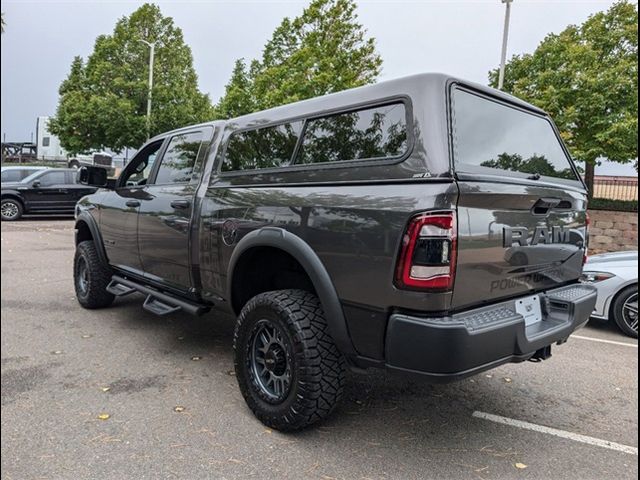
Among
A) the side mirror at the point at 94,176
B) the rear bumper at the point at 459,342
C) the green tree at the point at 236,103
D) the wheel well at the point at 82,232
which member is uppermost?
the green tree at the point at 236,103

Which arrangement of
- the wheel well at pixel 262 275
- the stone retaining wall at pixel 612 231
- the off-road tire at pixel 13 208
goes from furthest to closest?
1. the off-road tire at pixel 13 208
2. the stone retaining wall at pixel 612 231
3. the wheel well at pixel 262 275

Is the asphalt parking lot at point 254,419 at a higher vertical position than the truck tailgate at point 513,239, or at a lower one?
lower

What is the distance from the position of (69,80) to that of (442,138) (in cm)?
2140

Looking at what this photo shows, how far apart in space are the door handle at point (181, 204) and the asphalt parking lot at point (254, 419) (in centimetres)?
123

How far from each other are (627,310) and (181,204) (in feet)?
16.1

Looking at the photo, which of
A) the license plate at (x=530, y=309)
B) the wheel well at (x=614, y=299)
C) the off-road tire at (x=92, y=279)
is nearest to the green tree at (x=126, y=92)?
the off-road tire at (x=92, y=279)

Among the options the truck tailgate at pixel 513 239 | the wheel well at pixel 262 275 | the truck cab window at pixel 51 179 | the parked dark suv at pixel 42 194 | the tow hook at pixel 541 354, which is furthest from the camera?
the truck cab window at pixel 51 179

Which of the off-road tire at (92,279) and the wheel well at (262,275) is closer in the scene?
the wheel well at (262,275)

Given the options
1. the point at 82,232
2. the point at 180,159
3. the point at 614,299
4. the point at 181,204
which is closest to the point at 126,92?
the point at 82,232

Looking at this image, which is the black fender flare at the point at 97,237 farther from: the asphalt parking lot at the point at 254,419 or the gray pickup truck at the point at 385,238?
the gray pickup truck at the point at 385,238

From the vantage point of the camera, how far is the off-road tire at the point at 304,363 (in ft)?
8.81

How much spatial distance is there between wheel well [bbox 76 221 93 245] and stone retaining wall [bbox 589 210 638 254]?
11466mm

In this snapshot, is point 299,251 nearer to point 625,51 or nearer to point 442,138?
point 442,138

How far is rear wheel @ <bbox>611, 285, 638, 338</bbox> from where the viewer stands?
5359 millimetres
